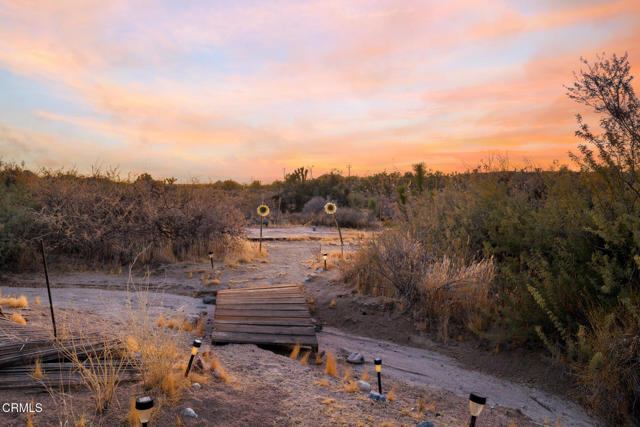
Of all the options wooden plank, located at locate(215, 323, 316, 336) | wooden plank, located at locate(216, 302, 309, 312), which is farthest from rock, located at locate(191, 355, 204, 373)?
wooden plank, located at locate(216, 302, 309, 312)

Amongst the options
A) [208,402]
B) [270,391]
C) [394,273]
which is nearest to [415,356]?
[394,273]

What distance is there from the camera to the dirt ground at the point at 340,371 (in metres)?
3.38

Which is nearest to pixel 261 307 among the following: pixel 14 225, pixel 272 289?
pixel 272 289

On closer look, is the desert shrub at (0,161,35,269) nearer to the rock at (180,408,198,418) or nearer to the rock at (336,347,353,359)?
the rock at (336,347,353,359)

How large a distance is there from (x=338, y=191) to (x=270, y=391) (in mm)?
28227

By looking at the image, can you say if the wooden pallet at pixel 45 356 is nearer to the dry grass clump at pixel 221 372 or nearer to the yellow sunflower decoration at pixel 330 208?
the dry grass clump at pixel 221 372

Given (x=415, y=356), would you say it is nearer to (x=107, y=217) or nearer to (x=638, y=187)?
(x=638, y=187)

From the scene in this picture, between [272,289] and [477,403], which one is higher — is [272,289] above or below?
below

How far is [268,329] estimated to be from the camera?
20.6 ft

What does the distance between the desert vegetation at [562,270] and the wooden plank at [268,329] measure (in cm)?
209

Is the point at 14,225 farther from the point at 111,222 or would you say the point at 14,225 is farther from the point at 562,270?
the point at 562,270

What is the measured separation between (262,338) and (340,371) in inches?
50.5

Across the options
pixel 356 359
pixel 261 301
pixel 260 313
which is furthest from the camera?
pixel 261 301

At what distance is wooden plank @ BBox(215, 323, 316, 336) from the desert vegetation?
2090 mm
